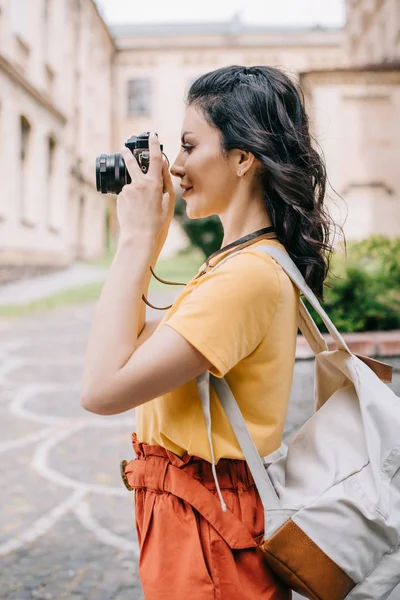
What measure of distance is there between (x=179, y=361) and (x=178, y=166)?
45 cm

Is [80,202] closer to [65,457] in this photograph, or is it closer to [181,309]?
[65,457]

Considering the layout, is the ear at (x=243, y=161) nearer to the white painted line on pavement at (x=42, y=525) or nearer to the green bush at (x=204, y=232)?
the white painted line on pavement at (x=42, y=525)

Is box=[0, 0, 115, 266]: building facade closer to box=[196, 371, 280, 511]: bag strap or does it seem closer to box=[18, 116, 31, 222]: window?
box=[18, 116, 31, 222]: window

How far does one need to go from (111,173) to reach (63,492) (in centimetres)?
294

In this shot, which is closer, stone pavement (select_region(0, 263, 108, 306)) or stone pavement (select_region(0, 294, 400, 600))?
stone pavement (select_region(0, 294, 400, 600))

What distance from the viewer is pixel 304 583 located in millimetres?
1097

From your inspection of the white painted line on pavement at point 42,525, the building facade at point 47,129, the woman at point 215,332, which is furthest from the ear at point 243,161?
the building facade at point 47,129

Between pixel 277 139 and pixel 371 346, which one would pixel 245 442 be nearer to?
pixel 277 139

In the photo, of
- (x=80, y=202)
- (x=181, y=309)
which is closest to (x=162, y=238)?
(x=181, y=309)

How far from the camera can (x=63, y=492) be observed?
3.67 metres

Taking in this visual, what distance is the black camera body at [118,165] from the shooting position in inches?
47.6

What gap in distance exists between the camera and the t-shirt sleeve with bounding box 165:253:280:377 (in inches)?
40.3

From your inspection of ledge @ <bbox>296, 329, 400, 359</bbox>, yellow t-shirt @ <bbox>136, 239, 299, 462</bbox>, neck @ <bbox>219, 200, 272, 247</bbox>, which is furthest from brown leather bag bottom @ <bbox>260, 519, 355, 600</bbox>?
ledge @ <bbox>296, 329, 400, 359</bbox>

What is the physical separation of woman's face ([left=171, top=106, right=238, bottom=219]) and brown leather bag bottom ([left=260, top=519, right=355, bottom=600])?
0.66 metres
